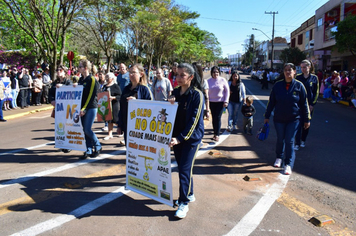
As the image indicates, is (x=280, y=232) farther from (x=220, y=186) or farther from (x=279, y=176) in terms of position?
(x=279, y=176)

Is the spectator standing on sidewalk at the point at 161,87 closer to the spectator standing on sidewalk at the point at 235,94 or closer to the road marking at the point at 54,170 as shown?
the road marking at the point at 54,170

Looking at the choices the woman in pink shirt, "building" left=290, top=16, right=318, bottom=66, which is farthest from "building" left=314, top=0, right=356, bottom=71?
the woman in pink shirt

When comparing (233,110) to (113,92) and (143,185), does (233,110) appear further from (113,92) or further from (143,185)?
(143,185)

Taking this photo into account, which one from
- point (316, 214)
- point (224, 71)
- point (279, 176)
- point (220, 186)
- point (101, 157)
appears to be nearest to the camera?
point (316, 214)

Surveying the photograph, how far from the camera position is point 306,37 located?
47031 mm

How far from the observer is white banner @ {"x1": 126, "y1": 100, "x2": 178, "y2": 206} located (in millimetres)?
3959

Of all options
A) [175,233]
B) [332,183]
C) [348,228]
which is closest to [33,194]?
[175,233]

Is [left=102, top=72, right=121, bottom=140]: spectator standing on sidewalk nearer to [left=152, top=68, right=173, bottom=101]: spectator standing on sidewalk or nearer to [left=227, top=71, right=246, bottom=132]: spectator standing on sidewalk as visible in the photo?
[left=152, top=68, right=173, bottom=101]: spectator standing on sidewalk

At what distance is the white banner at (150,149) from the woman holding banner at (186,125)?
17 centimetres

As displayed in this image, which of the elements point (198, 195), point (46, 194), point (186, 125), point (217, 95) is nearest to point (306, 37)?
point (217, 95)

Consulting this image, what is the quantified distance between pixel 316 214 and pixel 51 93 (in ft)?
19.1

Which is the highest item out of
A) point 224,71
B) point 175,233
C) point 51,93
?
point 224,71

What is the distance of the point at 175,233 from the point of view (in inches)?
142

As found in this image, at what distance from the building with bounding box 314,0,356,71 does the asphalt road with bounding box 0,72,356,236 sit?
2608 centimetres
